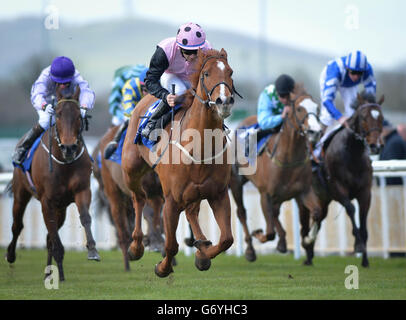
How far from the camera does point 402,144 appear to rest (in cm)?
1194

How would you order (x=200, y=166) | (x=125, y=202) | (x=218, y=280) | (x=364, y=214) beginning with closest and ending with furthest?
(x=200, y=166) < (x=218, y=280) < (x=364, y=214) < (x=125, y=202)

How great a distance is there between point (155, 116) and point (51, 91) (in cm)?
205

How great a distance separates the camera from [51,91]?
891 centimetres

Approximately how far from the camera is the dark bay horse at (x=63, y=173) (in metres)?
8.05

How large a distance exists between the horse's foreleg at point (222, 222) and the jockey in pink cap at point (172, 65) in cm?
92

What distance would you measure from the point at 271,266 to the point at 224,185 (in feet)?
11.8

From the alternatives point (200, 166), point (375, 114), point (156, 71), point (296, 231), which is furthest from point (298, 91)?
point (200, 166)

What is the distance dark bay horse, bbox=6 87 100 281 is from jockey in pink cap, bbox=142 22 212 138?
0.98 m

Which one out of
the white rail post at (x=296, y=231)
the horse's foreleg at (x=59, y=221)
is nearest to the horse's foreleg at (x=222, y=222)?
the horse's foreleg at (x=59, y=221)

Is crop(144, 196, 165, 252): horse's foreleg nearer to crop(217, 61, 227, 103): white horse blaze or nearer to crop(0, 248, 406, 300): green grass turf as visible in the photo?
crop(0, 248, 406, 300): green grass turf

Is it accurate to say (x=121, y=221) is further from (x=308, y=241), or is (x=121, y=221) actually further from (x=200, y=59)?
(x=200, y=59)

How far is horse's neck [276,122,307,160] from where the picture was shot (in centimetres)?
979

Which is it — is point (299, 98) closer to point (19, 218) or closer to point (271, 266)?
point (271, 266)
